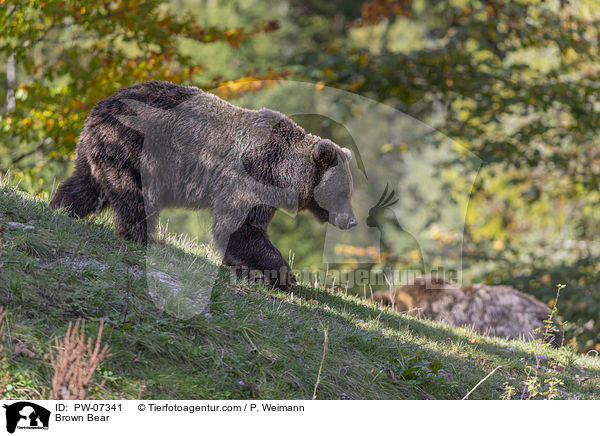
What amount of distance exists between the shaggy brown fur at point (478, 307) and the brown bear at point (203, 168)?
337cm

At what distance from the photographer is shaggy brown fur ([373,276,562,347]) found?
31.8 ft

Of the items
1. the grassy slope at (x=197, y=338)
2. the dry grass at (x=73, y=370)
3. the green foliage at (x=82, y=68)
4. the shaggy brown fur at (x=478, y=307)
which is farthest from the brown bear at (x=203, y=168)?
the green foliage at (x=82, y=68)

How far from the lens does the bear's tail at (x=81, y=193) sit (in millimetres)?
6721

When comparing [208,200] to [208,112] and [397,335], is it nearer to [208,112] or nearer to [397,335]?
[208,112]

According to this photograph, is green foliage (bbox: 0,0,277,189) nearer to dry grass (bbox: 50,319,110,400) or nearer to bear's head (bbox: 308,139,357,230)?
bear's head (bbox: 308,139,357,230)

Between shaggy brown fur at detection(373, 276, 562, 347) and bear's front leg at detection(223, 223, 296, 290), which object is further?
shaggy brown fur at detection(373, 276, 562, 347)

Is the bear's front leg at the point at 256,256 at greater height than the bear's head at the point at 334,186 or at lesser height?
lesser

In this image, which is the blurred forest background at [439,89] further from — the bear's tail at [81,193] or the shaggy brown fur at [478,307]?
the bear's tail at [81,193]

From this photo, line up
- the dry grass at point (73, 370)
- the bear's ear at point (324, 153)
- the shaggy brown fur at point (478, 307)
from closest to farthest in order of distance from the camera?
the dry grass at point (73, 370)
the bear's ear at point (324, 153)
the shaggy brown fur at point (478, 307)

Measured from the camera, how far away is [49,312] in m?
4.34

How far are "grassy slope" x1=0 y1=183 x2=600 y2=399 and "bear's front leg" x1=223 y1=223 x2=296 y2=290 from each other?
0.27 metres

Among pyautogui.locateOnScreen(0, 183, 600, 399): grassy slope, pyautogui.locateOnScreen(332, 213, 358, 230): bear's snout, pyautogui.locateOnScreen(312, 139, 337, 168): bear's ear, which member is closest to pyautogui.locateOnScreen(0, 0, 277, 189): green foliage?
pyautogui.locateOnScreen(0, 183, 600, 399): grassy slope

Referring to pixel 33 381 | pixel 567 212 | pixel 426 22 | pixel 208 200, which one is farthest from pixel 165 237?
pixel 426 22

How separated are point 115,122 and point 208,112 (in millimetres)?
990
